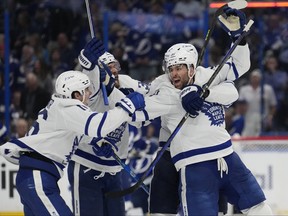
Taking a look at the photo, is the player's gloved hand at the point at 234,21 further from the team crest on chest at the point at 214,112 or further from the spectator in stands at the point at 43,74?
the spectator in stands at the point at 43,74

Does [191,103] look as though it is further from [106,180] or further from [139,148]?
[139,148]

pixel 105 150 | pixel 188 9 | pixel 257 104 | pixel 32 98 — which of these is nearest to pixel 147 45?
pixel 188 9

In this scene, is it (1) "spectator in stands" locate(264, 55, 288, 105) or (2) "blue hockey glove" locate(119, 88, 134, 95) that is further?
(1) "spectator in stands" locate(264, 55, 288, 105)

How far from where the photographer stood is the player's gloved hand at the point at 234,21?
5.62 meters

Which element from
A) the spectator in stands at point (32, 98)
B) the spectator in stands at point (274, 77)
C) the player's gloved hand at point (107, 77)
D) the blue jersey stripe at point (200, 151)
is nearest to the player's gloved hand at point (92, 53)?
the player's gloved hand at point (107, 77)

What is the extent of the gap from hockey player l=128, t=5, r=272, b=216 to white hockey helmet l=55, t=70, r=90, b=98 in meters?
0.34

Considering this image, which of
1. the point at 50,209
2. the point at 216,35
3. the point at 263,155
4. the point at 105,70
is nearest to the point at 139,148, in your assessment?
the point at 263,155

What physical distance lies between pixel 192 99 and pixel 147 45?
3.94 meters

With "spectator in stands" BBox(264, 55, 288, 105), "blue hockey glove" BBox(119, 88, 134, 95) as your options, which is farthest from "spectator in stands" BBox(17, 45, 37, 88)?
"blue hockey glove" BBox(119, 88, 134, 95)

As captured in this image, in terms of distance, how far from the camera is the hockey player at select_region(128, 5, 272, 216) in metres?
5.38

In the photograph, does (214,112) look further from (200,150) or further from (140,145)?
(140,145)

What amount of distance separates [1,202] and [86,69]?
1.94 meters

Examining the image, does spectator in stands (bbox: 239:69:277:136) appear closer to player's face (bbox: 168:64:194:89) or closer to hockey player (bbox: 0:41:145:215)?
player's face (bbox: 168:64:194:89)

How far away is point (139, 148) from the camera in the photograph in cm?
809
